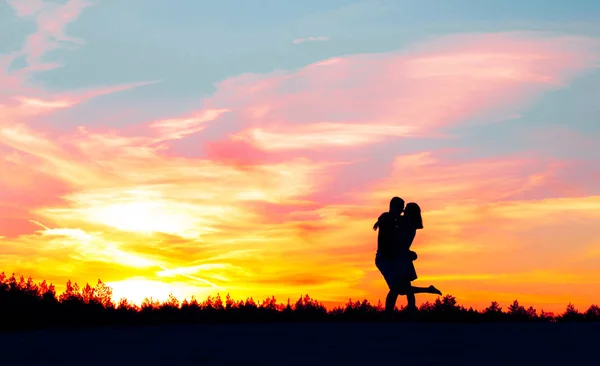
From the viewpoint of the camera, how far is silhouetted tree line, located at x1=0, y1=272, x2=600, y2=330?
47.9 feet

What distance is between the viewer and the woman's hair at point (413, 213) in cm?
1420

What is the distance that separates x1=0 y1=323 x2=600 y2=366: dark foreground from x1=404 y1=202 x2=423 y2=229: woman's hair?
2.30 meters

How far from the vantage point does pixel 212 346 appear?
1059 centimetres

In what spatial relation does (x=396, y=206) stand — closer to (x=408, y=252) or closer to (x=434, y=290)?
(x=408, y=252)

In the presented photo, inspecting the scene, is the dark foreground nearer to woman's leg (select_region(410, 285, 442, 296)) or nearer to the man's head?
woman's leg (select_region(410, 285, 442, 296))

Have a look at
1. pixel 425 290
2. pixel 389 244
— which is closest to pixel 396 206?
pixel 389 244

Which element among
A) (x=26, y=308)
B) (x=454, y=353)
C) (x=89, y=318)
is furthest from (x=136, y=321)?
(x=454, y=353)

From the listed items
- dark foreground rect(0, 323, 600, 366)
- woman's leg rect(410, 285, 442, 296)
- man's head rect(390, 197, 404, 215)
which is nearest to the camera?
dark foreground rect(0, 323, 600, 366)

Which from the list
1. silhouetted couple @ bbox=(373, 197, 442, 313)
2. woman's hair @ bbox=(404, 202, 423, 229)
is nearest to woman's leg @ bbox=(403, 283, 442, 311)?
silhouetted couple @ bbox=(373, 197, 442, 313)

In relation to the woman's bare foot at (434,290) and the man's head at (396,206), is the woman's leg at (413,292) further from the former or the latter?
the man's head at (396,206)

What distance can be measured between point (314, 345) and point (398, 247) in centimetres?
418

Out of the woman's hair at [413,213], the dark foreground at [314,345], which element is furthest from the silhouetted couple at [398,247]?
the dark foreground at [314,345]

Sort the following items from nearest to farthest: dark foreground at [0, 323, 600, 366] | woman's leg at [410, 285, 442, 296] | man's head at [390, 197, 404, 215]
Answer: dark foreground at [0, 323, 600, 366], man's head at [390, 197, 404, 215], woman's leg at [410, 285, 442, 296]

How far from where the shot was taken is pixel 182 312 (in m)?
15.6
